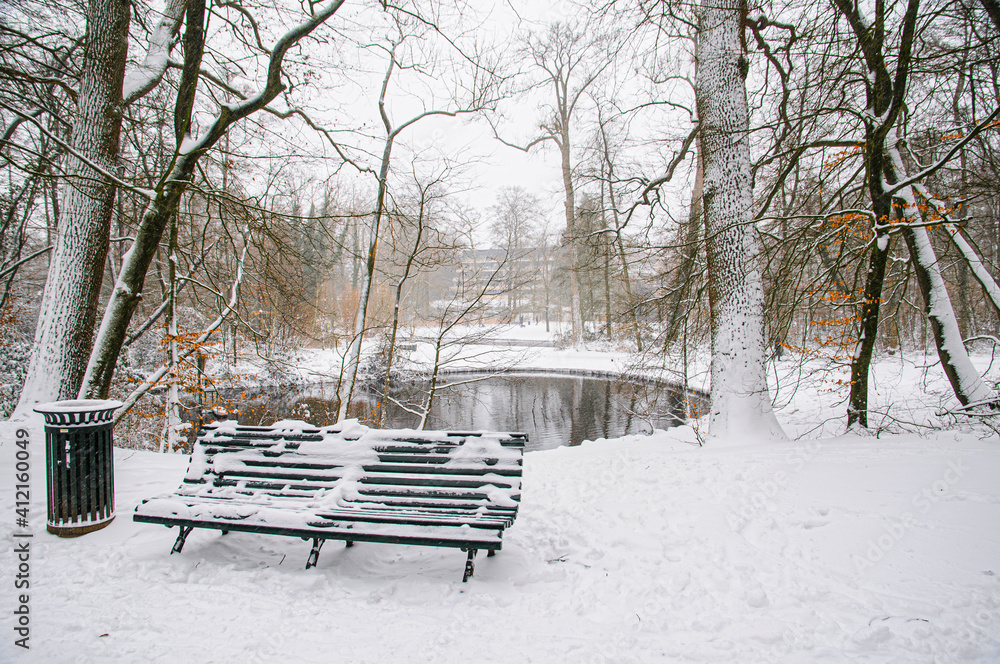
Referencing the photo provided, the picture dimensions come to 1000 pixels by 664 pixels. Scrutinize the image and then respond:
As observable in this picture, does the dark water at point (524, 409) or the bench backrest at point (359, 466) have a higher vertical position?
the bench backrest at point (359, 466)

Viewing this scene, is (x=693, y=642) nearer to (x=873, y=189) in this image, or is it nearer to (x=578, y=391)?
(x=873, y=189)

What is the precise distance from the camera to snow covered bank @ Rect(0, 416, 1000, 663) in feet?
6.51

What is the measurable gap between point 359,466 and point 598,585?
65.5 inches

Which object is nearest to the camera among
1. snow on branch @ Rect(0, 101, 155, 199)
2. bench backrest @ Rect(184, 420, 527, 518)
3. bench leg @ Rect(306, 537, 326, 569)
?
bench leg @ Rect(306, 537, 326, 569)

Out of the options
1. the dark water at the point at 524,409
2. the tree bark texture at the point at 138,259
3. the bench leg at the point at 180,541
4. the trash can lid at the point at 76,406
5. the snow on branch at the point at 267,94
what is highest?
the snow on branch at the point at 267,94

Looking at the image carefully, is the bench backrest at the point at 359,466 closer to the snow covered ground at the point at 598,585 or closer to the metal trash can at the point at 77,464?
the snow covered ground at the point at 598,585

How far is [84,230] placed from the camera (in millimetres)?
4848

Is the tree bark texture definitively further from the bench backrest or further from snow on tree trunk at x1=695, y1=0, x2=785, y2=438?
snow on tree trunk at x1=695, y1=0, x2=785, y2=438

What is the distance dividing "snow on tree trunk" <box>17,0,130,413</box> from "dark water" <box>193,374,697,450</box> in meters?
4.12

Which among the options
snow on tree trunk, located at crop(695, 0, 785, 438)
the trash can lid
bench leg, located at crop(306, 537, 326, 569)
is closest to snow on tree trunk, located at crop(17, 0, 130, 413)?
the trash can lid

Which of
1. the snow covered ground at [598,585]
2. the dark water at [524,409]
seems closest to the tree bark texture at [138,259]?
the snow covered ground at [598,585]

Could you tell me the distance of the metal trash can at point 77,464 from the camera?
2.85m

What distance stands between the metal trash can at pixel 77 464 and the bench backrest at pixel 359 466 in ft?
1.64

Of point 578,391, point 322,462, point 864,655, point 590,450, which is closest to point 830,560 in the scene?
point 864,655
